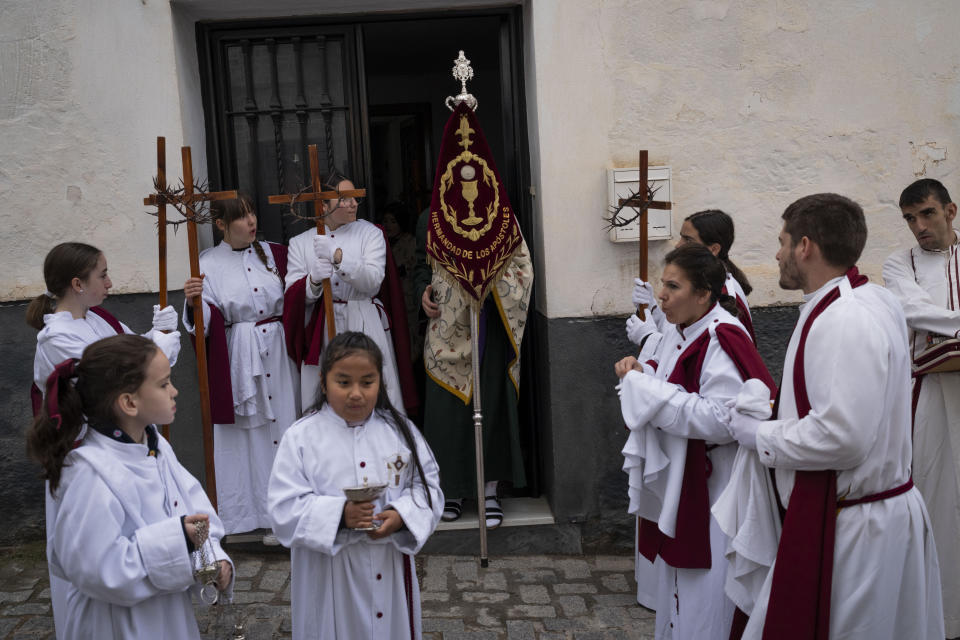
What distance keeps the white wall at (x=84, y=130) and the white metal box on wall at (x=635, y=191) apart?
234 centimetres

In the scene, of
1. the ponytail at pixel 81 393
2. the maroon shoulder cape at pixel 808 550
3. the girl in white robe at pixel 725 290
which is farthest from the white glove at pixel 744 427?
the ponytail at pixel 81 393

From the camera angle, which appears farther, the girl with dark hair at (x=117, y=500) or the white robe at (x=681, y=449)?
the white robe at (x=681, y=449)

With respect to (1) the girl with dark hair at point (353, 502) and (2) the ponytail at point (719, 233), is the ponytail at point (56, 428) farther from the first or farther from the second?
(2) the ponytail at point (719, 233)

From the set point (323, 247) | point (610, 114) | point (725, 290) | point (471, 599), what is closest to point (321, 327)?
point (323, 247)

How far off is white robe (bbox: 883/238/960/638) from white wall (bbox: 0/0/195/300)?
12.1ft

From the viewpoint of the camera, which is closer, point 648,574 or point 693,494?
point 693,494

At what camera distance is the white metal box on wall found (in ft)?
15.7

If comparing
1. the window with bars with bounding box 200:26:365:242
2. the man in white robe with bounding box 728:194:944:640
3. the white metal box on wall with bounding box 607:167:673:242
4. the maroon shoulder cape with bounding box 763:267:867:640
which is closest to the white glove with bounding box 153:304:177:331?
the window with bars with bounding box 200:26:365:242

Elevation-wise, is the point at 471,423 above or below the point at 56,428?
below

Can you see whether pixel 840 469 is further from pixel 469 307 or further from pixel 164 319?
pixel 164 319

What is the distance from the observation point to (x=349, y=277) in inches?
185

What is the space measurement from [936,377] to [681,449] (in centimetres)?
153

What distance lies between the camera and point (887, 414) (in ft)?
8.55

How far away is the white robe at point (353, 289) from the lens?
15.8 ft
